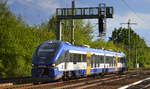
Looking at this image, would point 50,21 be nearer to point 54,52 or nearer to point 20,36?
point 20,36

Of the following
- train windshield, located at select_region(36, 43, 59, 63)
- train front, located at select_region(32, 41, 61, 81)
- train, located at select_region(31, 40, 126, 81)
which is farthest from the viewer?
train windshield, located at select_region(36, 43, 59, 63)

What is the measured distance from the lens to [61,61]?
25297mm

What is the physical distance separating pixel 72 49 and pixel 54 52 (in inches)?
109

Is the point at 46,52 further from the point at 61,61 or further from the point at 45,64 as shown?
the point at 61,61

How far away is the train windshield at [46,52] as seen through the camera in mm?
24709

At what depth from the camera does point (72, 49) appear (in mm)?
27375

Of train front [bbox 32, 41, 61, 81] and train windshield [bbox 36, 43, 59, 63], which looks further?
train windshield [bbox 36, 43, 59, 63]

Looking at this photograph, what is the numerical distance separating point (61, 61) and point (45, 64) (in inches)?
53.3

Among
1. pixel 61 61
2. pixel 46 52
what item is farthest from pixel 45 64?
pixel 61 61

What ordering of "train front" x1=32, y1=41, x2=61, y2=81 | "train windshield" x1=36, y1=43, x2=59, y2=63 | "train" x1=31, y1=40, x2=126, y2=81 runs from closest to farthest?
"train front" x1=32, y1=41, x2=61, y2=81
"train" x1=31, y1=40, x2=126, y2=81
"train windshield" x1=36, y1=43, x2=59, y2=63

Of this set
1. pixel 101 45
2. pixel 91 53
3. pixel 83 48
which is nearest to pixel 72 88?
pixel 83 48

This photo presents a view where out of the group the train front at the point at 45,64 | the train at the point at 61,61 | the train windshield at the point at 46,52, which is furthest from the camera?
the train windshield at the point at 46,52

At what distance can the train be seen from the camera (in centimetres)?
2444

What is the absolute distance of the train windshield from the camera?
24.7 metres
